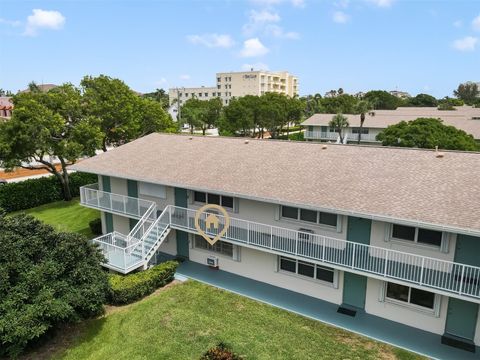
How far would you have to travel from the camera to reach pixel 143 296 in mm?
17406

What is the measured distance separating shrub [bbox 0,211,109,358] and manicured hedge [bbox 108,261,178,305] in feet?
4.98

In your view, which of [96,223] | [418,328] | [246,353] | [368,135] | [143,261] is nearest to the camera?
[246,353]

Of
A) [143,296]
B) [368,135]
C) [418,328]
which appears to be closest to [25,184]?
[143,296]

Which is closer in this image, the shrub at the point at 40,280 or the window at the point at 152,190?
the shrub at the point at 40,280

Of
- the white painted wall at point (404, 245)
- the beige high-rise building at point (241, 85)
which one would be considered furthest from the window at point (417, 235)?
the beige high-rise building at point (241, 85)

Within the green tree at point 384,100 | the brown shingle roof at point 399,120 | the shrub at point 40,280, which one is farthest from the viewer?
the green tree at point 384,100

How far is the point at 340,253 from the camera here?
15320mm

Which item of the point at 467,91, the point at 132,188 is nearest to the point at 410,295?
the point at 132,188

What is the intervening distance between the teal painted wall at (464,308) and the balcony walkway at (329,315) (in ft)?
2.25

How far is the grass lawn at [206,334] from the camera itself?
1329cm

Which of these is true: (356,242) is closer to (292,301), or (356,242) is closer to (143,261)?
(292,301)

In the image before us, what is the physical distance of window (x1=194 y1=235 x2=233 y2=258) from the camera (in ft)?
64.5

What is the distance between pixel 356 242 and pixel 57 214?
2479cm

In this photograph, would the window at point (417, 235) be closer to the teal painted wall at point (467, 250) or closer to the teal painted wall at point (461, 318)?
the teal painted wall at point (467, 250)
